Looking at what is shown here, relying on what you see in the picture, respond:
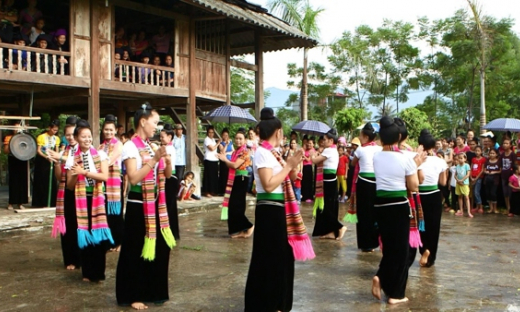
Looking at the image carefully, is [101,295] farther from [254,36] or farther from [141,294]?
[254,36]

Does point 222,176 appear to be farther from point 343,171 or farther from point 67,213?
point 67,213

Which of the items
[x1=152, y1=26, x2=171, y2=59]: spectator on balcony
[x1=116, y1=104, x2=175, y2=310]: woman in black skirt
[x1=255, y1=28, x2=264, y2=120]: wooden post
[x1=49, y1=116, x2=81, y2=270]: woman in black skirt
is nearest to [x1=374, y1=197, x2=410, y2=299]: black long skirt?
[x1=116, y1=104, x2=175, y2=310]: woman in black skirt

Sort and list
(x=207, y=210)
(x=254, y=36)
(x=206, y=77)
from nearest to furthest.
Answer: (x=207, y=210) < (x=206, y=77) < (x=254, y=36)

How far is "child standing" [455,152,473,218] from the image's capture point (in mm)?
12398

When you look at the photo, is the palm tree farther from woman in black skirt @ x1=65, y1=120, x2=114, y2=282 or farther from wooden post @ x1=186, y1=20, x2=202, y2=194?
woman in black skirt @ x1=65, y1=120, x2=114, y2=282

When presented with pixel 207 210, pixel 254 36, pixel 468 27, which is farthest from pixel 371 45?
pixel 207 210

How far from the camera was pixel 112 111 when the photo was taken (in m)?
18.0

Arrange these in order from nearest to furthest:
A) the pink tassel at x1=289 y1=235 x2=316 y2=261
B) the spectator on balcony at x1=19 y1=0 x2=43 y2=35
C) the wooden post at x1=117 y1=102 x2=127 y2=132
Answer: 1. the pink tassel at x1=289 y1=235 x2=316 y2=261
2. the spectator on balcony at x1=19 y1=0 x2=43 y2=35
3. the wooden post at x1=117 y1=102 x2=127 y2=132

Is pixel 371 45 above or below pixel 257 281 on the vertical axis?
above

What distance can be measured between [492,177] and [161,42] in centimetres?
836

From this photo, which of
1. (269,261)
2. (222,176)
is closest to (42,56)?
(222,176)

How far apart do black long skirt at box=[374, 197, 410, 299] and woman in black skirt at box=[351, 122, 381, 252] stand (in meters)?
2.14

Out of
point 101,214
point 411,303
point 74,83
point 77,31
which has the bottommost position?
point 411,303

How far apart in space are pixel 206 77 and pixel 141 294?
385 inches
